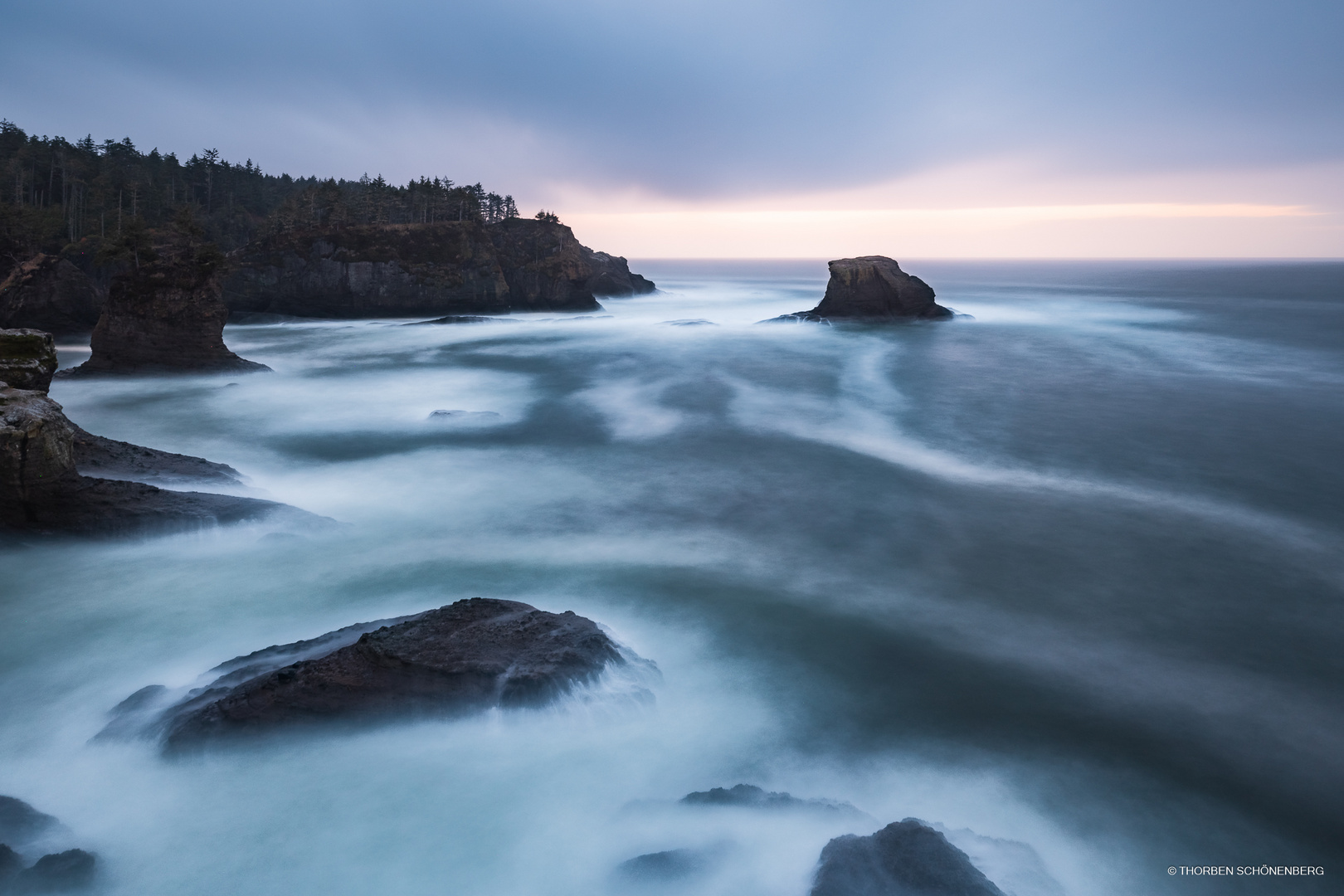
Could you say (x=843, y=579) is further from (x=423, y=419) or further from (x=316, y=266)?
(x=316, y=266)

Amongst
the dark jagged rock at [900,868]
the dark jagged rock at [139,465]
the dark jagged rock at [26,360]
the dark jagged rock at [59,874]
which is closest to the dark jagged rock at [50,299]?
the dark jagged rock at [26,360]

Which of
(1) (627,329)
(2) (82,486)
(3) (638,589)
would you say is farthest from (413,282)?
(3) (638,589)

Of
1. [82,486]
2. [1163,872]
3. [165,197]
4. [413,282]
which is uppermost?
[165,197]

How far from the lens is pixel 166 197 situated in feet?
222

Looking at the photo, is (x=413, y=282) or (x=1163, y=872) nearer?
(x=1163, y=872)

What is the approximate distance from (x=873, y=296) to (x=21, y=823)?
4904 cm

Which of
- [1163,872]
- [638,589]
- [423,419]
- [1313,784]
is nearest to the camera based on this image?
[1163,872]

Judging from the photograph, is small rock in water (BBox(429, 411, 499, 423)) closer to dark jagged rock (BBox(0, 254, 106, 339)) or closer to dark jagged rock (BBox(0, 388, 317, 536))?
dark jagged rock (BBox(0, 388, 317, 536))

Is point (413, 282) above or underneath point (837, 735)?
above

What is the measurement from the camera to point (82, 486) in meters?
11.5

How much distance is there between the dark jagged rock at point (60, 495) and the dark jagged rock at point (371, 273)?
4276 cm

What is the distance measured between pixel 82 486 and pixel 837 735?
455 inches

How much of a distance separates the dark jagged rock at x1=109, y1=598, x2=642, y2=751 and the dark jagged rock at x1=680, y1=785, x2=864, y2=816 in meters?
1.77

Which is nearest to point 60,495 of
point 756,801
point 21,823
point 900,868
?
point 21,823
